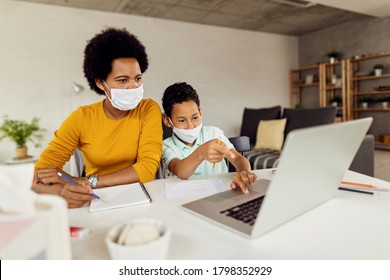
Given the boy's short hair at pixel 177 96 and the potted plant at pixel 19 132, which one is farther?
the potted plant at pixel 19 132

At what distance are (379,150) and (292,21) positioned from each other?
95.4 inches

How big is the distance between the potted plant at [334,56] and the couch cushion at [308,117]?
1961 millimetres

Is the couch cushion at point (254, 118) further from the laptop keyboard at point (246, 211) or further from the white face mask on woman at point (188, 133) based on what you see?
the laptop keyboard at point (246, 211)

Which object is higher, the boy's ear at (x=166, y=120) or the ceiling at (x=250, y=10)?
the ceiling at (x=250, y=10)

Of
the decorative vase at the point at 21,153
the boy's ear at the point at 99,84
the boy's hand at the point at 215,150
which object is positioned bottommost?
the decorative vase at the point at 21,153

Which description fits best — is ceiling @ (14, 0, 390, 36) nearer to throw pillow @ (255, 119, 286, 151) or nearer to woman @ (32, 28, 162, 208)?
throw pillow @ (255, 119, 286, 151)

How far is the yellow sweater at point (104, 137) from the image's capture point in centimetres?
109

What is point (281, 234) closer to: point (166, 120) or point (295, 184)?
point (295, 184)

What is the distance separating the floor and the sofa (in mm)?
641

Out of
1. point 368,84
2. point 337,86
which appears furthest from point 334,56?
point 368,84

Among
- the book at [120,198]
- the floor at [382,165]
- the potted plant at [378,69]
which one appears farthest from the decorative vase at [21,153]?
the potted plant at [378,69]

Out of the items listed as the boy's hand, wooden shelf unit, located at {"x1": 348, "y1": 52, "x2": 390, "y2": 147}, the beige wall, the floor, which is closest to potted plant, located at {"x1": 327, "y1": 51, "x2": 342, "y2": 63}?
wooden shelf unit, located at {"x1": 348, "y1": 52, "x2": 390, "y2": 147}

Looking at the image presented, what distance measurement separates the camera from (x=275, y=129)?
3.33 meters

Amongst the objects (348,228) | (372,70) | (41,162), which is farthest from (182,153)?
(372,70)
